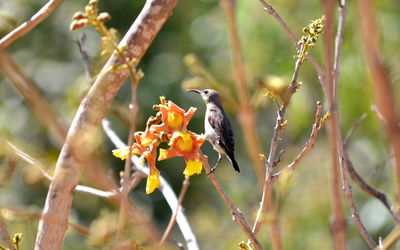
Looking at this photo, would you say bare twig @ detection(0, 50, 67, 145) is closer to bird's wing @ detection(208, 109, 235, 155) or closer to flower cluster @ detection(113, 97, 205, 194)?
flower cluster @ detection(113, 97, 205, 194)

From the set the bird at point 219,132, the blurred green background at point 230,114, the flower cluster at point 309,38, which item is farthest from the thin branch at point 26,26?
the bird at point 219,132

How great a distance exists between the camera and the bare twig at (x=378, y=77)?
3.04ft

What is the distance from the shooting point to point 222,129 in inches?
175

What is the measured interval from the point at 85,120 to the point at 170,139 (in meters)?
0.58

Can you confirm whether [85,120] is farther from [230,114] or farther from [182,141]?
[230,114]

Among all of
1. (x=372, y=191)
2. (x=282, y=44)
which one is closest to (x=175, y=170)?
(x=282, y=44)

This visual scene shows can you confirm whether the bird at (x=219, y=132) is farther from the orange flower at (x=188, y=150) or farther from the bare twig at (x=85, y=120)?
the orange flower at (x=188, y=150)

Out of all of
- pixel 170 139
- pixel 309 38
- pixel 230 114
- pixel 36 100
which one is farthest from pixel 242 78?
pixel 230 114

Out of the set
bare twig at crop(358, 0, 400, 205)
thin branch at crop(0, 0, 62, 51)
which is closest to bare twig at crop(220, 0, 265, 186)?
bare twig at crop(358, 0, 400, 205)

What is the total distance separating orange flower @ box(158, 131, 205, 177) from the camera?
1842mm

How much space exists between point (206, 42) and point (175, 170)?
1979 millimetres

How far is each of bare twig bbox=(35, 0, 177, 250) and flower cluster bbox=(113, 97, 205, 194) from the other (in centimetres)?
35

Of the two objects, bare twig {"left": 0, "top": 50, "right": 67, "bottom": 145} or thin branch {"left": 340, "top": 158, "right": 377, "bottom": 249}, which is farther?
thin branch {"left": 340, "top": 158, "right": 377, "bottom": 249}

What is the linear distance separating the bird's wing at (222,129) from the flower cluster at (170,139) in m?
2.46
